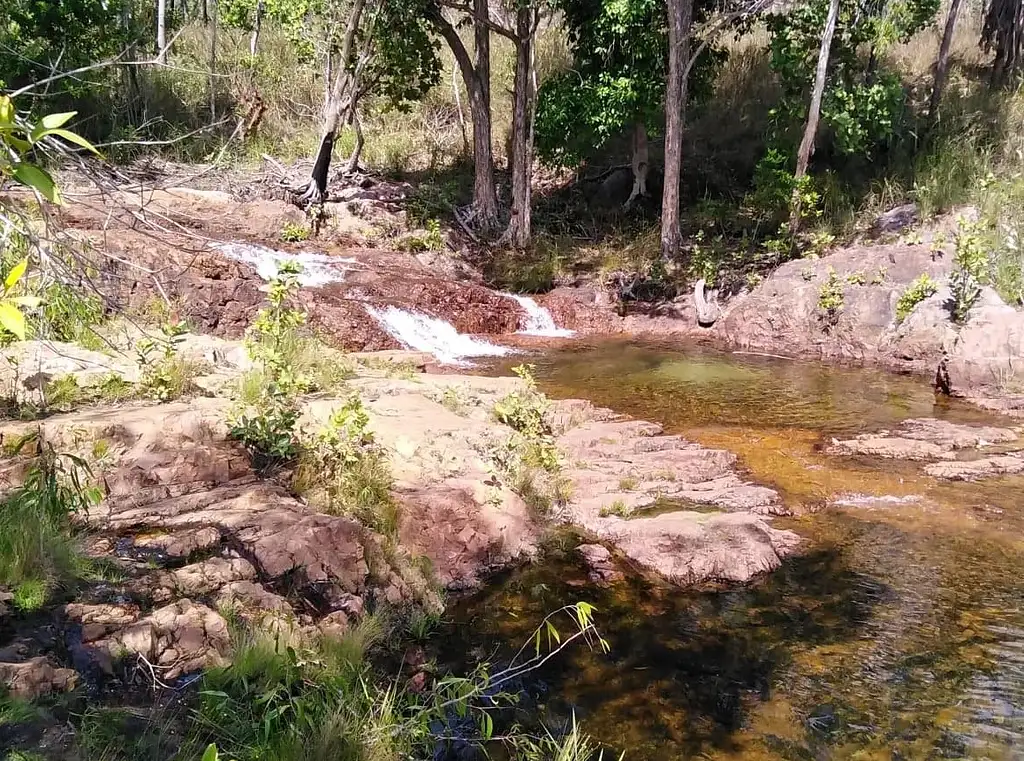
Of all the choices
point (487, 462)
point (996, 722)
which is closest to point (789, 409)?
point (487, 462)

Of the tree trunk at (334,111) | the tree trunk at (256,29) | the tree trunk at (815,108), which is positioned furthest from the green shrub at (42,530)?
the tree trunk at (256,29)

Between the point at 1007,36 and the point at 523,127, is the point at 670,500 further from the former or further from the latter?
the point at 1007,36

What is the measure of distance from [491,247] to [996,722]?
489 inches

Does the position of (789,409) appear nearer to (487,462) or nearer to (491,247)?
(487,462)

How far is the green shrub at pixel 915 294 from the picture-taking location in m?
10.0

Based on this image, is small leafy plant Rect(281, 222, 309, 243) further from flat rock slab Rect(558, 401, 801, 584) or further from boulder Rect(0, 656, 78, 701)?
boulder Rect(0, 656, 78, 701)

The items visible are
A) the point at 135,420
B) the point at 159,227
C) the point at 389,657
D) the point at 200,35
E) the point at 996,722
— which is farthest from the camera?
the point at 200,35

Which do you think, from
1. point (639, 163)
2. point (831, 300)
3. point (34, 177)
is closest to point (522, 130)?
point (639, 163)

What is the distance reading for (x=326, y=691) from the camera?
2961 mm

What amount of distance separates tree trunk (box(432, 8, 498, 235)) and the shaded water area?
1028 centimetres

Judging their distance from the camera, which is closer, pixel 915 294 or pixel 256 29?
pixel 915 294

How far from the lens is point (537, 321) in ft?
41.6

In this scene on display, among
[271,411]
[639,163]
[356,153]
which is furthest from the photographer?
[356,153]

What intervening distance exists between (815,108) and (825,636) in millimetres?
10398
